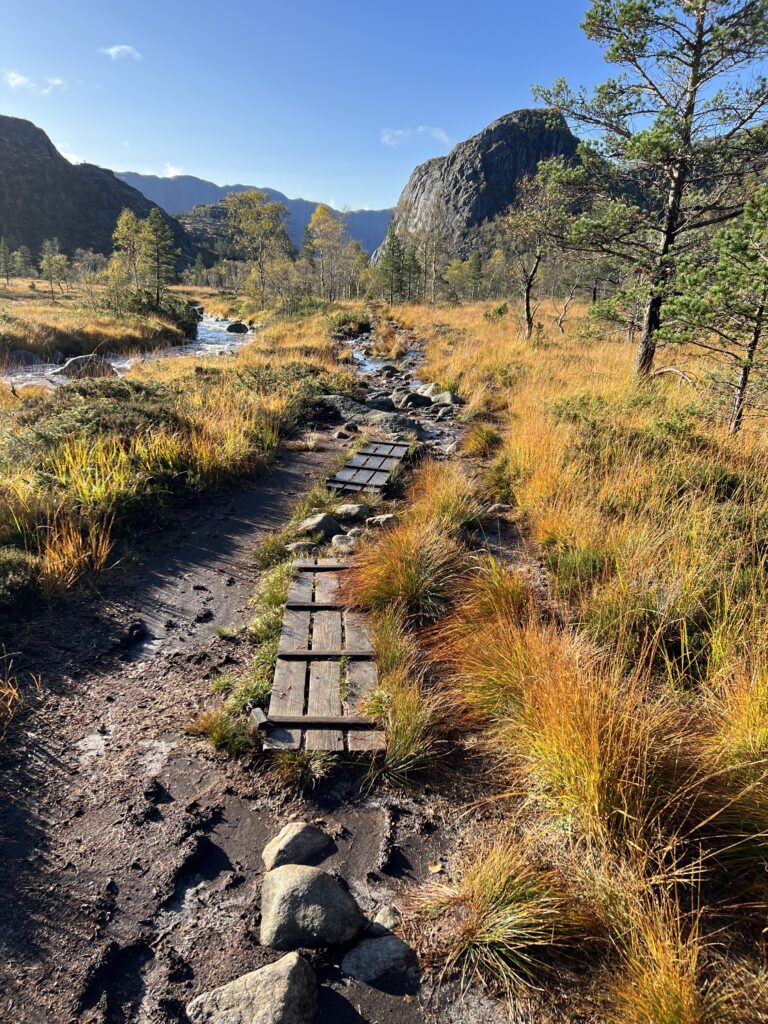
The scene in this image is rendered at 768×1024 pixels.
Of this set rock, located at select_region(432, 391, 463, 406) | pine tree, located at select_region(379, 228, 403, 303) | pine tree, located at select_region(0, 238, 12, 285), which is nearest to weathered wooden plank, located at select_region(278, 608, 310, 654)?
rock, located at select_region(432, 391, 463, 406)

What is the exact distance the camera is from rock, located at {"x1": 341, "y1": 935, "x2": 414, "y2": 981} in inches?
73.2

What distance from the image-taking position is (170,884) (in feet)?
7.22

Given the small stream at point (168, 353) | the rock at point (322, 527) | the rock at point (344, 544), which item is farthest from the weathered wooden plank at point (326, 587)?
the small stream at point (168, 353)

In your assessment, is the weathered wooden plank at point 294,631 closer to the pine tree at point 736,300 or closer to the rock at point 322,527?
the rock at point 322,527

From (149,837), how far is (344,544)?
9.84 ft

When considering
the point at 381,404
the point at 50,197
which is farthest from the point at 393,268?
the point at 50,197

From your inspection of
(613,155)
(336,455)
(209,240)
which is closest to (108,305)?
(336,455)

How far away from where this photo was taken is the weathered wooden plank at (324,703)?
111 inches

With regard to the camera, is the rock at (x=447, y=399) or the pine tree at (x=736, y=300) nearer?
the pine tree at (x=736, y=300)

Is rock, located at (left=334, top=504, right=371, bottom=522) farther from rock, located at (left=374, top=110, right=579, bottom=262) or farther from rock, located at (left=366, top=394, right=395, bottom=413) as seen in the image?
rock, located at (left=374, top=110, right=579, bottom=262)

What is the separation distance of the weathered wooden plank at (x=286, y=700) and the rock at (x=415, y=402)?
8581 mm

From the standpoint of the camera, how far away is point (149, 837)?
2.41 meters

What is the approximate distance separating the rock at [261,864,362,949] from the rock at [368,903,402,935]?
0.07m

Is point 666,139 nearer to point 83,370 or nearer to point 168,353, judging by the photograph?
point 83,370
